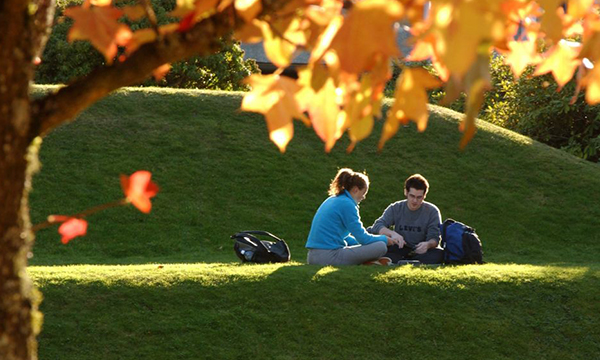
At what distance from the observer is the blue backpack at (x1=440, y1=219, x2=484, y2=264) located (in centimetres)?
962

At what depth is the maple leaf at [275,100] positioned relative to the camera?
1.88m

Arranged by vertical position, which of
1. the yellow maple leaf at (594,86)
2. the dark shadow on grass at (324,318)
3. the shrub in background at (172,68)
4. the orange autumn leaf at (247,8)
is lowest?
the dark shadow on grass at (324,318)

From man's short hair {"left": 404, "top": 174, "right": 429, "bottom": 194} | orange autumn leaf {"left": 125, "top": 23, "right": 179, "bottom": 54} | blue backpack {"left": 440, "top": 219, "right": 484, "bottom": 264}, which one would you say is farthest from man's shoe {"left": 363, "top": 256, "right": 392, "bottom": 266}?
orange autumn leaf {"left": 125, "top": 23, "right": 179, "bottom": 54}

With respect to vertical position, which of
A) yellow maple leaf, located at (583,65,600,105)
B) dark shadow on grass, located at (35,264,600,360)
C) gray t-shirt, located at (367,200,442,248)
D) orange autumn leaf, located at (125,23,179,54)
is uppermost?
orange autumn leaf, located at (125,23,179,54)

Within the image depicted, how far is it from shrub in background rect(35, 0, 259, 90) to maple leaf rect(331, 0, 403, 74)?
19.5 meters

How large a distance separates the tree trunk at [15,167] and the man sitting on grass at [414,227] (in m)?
7.91

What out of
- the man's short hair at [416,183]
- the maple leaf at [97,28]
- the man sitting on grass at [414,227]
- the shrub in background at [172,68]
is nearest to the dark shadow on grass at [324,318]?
the man sitting on grass at [414,227]

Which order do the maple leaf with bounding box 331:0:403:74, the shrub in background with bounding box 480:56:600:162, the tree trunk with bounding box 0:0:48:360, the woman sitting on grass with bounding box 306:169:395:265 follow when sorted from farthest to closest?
the shrub in background with bounding box 480:56:600:162 < the woman sitting on grass with bounding box 306:169:395:265 < the tree trunk with bounding box 0:0:48:360 < the maple leaf with bounding box 331:0:403:74

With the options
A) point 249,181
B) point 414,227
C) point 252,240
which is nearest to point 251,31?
point 252,240

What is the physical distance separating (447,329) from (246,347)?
1.87m

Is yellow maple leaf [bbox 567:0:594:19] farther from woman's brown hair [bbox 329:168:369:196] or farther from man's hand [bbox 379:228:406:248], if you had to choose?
man's hand [bbox 379:228:406:248]

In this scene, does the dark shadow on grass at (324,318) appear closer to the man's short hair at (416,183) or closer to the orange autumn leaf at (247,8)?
the man's short hair at (416,183)

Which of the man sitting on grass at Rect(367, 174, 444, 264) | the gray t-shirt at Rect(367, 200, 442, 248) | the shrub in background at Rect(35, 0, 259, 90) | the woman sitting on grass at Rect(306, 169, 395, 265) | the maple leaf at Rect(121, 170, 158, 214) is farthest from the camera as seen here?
the shrub in background at Rect(35, 0, 259, 90)

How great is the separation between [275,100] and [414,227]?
817 centimetres
